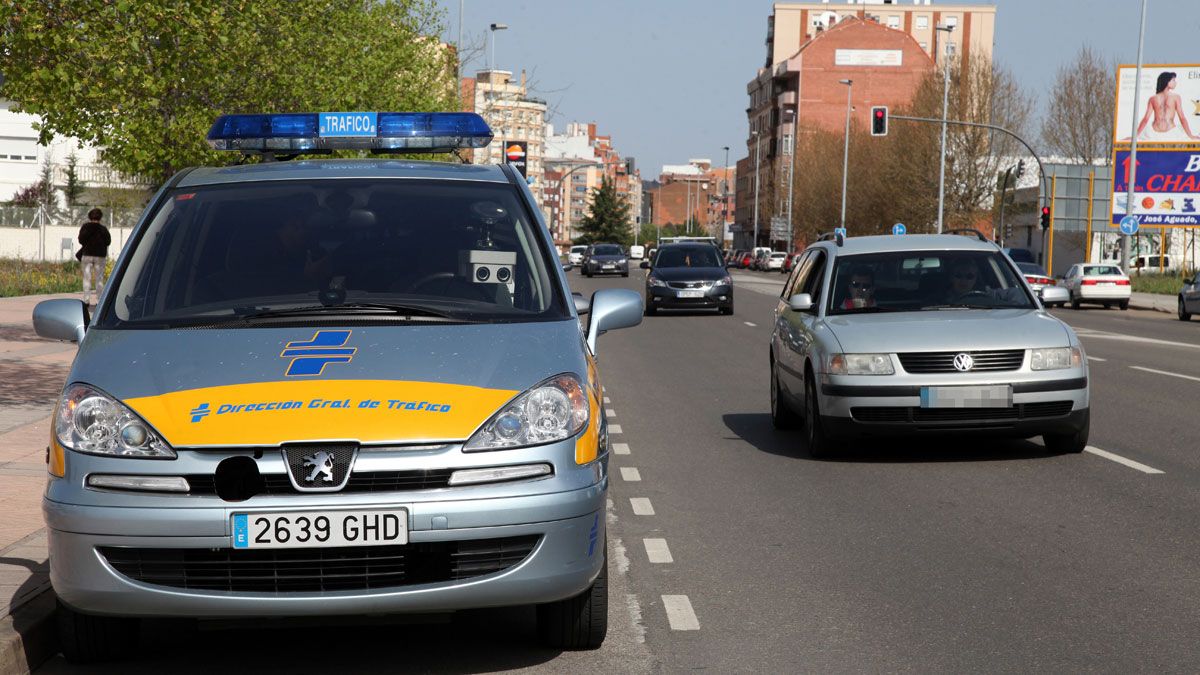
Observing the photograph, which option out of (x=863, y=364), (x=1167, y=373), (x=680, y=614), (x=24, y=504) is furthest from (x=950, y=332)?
(x=1167, y=373)

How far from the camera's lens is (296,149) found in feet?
25.7

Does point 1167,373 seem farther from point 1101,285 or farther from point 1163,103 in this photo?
point 1163,103

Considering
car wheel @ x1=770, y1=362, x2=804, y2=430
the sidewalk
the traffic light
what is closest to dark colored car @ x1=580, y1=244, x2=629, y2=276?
the traffic light

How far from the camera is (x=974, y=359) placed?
10.6m

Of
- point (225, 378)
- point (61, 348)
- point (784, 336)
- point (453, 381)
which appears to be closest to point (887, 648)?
point (453, 381)

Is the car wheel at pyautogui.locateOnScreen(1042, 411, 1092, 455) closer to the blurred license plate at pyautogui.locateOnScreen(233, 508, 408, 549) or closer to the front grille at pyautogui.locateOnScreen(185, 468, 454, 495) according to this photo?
the front grille at pyautogui.locateOnScreen(185, 468, 454, 495)

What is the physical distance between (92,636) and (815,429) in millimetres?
6613

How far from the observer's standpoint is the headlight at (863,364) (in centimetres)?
1068

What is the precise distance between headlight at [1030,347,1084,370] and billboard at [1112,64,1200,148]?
48564 mm

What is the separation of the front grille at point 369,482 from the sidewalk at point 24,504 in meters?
0.94

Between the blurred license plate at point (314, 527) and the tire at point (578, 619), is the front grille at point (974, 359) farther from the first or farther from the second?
the blurred license plate at point (314, 527)

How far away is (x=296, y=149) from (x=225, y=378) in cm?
290

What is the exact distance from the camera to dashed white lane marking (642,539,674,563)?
7.47m

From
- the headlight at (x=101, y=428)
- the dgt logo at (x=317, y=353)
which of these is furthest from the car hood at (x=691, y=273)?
the headlight at (x=101, y=428)
